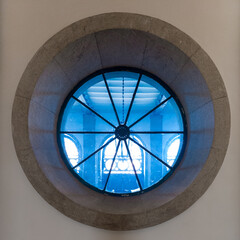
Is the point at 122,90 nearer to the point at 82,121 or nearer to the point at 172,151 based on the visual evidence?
the point at 82,121

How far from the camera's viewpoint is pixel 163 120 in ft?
14.7

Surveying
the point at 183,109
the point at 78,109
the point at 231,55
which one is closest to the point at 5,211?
the point at 78,109

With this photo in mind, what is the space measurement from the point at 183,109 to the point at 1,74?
1.91m

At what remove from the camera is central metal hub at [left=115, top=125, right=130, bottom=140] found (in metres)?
3.89

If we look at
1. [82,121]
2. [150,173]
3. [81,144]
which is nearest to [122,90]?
[82,121]

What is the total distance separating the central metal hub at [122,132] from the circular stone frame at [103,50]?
727 mm

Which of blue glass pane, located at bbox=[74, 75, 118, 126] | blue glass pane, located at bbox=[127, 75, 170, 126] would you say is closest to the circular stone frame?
blue glass pane, located at bbox=[74, 75, 118, 126]

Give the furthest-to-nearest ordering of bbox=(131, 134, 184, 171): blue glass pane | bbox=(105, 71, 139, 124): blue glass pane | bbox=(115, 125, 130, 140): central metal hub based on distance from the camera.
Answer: bbox=(105, 71, 139, 124): blue glass pane, bbox=(131, 134, 184, 171): blue glass pane, bbox=(115, 125, 130, 140): central metal hub

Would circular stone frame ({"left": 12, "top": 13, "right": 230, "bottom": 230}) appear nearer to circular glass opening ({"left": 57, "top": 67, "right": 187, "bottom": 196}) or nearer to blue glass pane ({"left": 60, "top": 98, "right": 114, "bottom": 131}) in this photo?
circular glass opening ({"left": 57, "top": 67, "right": 187, "bottom": 196})

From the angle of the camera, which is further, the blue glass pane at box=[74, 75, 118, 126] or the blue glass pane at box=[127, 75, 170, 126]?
the blue glass pane at box=[127, 75, 170, 126]

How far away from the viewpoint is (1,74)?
3197 millimetres

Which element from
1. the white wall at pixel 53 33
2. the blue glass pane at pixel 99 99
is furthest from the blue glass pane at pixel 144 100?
the white wall at pixel 53 33

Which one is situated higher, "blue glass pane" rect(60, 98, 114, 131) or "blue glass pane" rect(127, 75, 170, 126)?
"blue glass pane" rect(127, 75, 170, 126)

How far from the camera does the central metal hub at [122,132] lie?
3.89 meters
